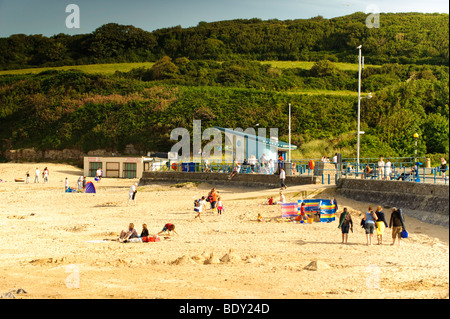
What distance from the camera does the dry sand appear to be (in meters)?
11.2

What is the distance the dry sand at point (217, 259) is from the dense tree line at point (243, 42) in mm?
55119

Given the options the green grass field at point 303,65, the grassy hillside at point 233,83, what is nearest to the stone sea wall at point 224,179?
the grassy hillside at point 233,83

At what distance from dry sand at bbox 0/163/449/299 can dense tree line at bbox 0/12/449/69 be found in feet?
Result: 181

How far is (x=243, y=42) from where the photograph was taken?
82062mm

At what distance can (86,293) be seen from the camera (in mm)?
11281

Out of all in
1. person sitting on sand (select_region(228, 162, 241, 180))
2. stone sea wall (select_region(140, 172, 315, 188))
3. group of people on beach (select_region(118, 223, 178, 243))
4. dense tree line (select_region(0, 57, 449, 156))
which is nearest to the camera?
group of people on beach (select_region(118, 223, 178, 243))

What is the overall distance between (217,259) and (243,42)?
7080 cm

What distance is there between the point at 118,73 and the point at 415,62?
3688 centimetres

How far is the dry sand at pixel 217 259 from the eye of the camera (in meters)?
11.2

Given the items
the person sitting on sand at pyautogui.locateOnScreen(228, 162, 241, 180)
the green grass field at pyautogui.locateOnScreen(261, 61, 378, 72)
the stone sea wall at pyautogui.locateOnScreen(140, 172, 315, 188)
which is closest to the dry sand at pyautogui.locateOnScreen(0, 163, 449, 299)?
the stone sea wall at pyautogui.locateOnScreen(140, 172, 315, 188)

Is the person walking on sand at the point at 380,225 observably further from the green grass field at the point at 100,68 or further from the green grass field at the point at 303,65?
the green grass field at the point at 100,68

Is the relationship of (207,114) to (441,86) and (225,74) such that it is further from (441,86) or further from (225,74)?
(441,86)

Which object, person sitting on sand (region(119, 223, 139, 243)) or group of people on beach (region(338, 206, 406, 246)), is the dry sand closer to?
group of people on beach (region(338, 206, 406, 246))

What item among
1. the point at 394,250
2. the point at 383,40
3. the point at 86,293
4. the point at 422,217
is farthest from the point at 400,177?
the point at 383,40
